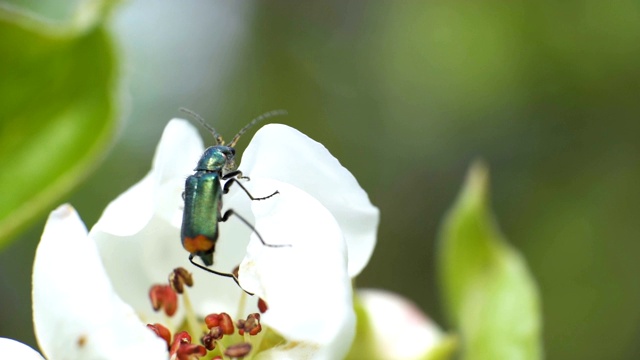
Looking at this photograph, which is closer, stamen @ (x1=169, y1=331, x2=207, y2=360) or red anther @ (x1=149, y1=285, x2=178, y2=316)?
stamen @ (x1=169, y1=331, x2=207, y2=360)

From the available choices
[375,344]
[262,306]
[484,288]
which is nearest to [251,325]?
[262,306]

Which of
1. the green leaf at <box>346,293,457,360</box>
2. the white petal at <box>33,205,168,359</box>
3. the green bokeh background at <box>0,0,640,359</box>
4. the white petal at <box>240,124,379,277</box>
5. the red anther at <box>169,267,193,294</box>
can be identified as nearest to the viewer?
the white petal at <box>33,205,168,359</box>

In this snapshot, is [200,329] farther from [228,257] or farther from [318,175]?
[318,175]

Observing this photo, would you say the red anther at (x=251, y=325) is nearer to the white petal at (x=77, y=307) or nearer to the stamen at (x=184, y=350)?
→ the stamen at (x=184, y=350)

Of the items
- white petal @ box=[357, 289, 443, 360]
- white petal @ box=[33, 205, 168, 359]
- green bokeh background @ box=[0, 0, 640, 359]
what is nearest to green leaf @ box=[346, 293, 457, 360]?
white petal @ box=[357, 289, 443, 360]

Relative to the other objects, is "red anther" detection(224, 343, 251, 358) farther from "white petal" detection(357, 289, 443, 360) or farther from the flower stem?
"white petal" detection(357, 289, 443, 360)

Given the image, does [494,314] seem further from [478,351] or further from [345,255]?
[345,255]
